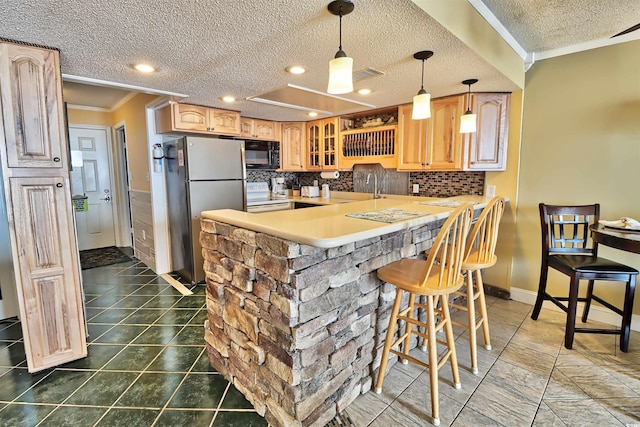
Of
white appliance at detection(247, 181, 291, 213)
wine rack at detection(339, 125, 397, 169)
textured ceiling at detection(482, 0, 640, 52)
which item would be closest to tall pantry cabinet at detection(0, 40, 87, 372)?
white appliance at detection(247, 181, 291, 213)

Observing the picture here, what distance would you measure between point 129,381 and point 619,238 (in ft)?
10.3

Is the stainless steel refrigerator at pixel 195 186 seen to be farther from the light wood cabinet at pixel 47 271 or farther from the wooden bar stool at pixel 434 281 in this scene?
the wooden bar stool at pixel 434 281

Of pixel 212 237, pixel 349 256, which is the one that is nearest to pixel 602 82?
pixel 349 256

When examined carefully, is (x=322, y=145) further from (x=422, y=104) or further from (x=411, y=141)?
(x=422, y=104)

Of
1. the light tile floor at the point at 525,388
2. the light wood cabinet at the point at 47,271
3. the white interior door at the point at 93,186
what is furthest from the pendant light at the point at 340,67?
the white interior door at the point at 93,186

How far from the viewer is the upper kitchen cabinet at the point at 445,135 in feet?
10.0

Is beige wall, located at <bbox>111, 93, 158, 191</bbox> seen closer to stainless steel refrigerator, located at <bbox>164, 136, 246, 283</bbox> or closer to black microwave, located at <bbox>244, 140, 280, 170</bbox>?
stainless steel refrigerator, located at <bbox>164, 136, 246, 283</bbox>

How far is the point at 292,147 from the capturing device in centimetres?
460

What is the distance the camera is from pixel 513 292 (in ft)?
10.2

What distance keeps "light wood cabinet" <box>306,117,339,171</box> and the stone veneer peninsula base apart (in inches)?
98.6

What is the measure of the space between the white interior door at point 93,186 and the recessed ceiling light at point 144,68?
3.43m

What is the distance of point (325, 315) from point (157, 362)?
1.39 m

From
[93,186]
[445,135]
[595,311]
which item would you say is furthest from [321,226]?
[93,186]

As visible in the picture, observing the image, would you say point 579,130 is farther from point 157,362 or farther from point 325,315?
point 157,362
